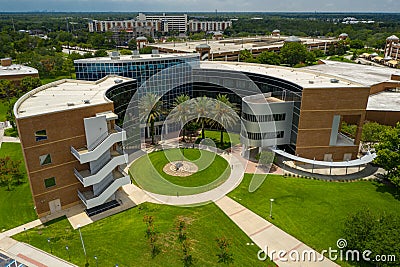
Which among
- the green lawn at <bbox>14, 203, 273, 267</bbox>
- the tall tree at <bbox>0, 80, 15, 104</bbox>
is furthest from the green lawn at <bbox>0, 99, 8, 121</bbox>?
the green lawn at <bbox>14, 203, 273, 267</bbox>

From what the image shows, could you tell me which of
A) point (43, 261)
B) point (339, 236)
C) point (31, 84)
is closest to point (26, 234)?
point (43, 261)

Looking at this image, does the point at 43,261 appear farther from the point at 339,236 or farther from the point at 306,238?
the point at 339,236

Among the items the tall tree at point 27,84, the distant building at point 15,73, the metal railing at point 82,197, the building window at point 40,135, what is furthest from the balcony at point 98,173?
the distant building at point 15,73

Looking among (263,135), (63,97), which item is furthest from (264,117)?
(63,97)

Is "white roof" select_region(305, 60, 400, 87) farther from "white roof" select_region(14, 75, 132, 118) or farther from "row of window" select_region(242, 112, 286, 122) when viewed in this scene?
"white roof" select_region(14, 75, 132, 118)

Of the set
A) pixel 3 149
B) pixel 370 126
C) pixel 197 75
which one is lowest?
pixel 3 149

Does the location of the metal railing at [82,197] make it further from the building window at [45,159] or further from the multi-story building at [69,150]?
the building window at [45,159]
